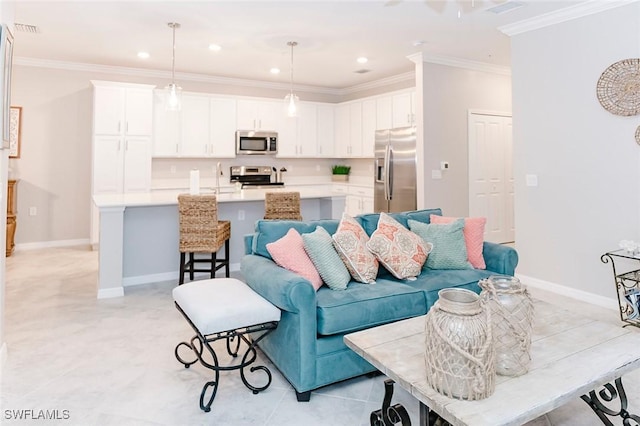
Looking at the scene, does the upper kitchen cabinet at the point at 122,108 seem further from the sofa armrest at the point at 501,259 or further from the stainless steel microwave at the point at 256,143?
the sofa armrest at the point at 501,259

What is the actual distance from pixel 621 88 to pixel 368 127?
3954 millimetres

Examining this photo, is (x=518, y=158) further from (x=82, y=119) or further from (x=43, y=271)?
(x=82, y=119)

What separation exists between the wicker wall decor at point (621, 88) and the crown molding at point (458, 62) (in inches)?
87.9

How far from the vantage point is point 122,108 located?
5938 mm

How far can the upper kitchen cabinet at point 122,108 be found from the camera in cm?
582

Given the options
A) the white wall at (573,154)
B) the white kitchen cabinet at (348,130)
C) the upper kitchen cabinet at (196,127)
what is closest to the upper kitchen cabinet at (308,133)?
the white kitchen cabinet at (348,130)

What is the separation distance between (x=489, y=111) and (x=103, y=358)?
5.69 meters

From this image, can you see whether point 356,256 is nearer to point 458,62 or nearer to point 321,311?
point 321,311

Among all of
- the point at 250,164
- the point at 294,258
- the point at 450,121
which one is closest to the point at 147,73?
the point at 250,164

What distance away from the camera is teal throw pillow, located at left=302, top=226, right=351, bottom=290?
2.44 meters

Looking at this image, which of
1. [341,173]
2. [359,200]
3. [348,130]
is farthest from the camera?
[341,173]

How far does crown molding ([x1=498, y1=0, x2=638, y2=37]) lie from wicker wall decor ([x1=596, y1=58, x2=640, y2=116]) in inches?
20.4

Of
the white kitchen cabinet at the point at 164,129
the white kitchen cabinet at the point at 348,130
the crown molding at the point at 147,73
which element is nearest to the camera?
the crown molding at the point at 147,73

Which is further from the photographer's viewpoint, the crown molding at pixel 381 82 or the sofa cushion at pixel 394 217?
the crown molding at pixel 381 82
